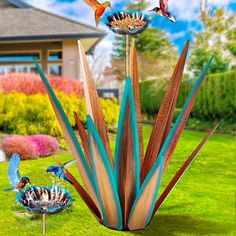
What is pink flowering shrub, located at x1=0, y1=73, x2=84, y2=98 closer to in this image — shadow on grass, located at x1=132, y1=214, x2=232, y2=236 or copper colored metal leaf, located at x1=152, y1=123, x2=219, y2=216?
shadow on grass, located at x1=132, y1=214, x2=232, y2=236

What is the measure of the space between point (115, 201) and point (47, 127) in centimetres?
482

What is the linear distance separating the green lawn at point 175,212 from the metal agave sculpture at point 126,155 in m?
0.32

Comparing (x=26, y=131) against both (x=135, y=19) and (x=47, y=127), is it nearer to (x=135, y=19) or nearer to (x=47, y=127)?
(x=47, y=127)

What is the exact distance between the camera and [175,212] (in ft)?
10.8

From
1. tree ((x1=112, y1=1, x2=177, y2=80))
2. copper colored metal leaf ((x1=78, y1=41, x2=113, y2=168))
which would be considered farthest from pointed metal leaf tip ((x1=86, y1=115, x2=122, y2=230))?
tree ((x1=112, y1=1, x2=177, y2=80))

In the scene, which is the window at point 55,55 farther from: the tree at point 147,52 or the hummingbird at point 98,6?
the hummingbird at point 98,6

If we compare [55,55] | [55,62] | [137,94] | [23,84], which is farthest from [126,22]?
[55,55]

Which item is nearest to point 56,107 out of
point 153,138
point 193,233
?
point 153,138

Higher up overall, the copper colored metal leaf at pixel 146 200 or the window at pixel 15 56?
the window at pixel 15 56

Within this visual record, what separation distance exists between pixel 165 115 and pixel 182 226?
1067 mm

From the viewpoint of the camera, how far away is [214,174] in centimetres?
495

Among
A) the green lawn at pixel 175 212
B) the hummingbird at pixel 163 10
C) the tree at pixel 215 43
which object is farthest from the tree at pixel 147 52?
the hummingbird at pixel 163 10

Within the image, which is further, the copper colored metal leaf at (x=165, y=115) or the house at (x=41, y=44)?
the house at (x=41, y=44)

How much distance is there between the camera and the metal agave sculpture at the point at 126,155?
203cm
